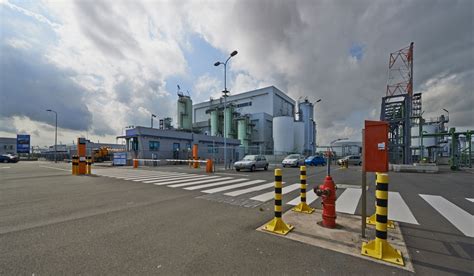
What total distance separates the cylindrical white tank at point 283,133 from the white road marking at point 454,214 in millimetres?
42728

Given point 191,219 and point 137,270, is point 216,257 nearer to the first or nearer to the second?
point 137,270

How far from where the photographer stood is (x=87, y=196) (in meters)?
7.60

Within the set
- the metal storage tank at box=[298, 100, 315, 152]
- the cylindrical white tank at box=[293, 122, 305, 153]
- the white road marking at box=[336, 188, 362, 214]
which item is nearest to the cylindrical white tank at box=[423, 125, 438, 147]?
the metal storage tank at box=[298, 100, 315, 152]

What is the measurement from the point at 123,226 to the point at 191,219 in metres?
1.49

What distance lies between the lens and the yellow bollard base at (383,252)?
3219 mm

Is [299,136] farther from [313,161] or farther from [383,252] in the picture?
[383,252]

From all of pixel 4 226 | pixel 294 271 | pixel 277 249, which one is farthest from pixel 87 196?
pixel 294 271

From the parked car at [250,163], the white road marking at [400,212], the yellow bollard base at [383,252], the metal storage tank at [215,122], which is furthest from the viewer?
the metal storage tank at [215,122]

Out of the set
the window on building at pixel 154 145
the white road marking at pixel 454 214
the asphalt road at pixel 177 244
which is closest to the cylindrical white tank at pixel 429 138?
the white road marking at pixel 454 214

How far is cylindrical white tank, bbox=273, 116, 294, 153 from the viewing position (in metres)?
49.9

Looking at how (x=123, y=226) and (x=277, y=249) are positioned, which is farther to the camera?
(x=123, y=226)

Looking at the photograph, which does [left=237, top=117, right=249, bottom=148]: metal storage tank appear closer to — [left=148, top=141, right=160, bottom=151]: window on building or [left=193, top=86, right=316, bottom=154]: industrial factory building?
[left=193, top=86, right=316, bottom=154]: industrial factory building

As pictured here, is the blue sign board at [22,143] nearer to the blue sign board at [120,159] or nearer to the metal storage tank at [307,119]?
the blue sign board at [120,159]

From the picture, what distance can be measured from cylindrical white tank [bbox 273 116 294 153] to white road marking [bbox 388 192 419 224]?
43.1 meters
